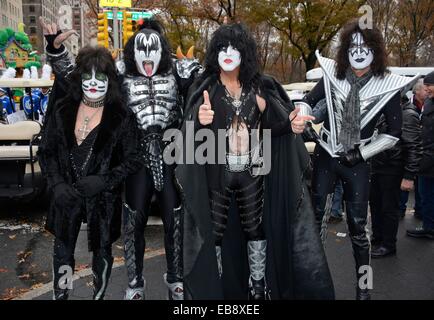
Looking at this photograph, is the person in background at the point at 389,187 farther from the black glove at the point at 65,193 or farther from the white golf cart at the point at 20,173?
the white golf cart at the point at 20,173

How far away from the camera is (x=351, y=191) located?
338cm

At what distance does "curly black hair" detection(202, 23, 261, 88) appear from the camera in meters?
3.01

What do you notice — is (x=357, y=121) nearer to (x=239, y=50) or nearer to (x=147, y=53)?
A: (x=239, y=50)

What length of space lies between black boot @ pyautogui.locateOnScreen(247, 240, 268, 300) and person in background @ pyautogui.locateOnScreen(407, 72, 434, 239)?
2.73 meters

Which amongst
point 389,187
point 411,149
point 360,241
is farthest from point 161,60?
point 389,187

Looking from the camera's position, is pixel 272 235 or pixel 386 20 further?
pixel 386 20

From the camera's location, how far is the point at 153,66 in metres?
3.19

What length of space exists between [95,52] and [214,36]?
0.80 metres

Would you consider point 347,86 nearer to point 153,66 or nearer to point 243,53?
point 243,53

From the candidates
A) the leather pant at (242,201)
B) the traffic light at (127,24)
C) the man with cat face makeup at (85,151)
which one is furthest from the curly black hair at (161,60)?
the traffic light at (127,24)

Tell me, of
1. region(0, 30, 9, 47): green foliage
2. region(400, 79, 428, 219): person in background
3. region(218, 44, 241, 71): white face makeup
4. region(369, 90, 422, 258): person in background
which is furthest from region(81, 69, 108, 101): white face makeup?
region(0, 30, 9, 47): green foliage

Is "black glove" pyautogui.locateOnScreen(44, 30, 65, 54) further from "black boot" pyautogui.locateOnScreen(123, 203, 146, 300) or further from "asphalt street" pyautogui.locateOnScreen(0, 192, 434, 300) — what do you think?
"asphalt street" pyautogui.locateOnScreen(0, 192, 434, 300)

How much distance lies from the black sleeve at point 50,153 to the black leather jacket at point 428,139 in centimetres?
386

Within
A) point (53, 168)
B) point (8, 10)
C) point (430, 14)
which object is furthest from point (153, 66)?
point (8, 10)
